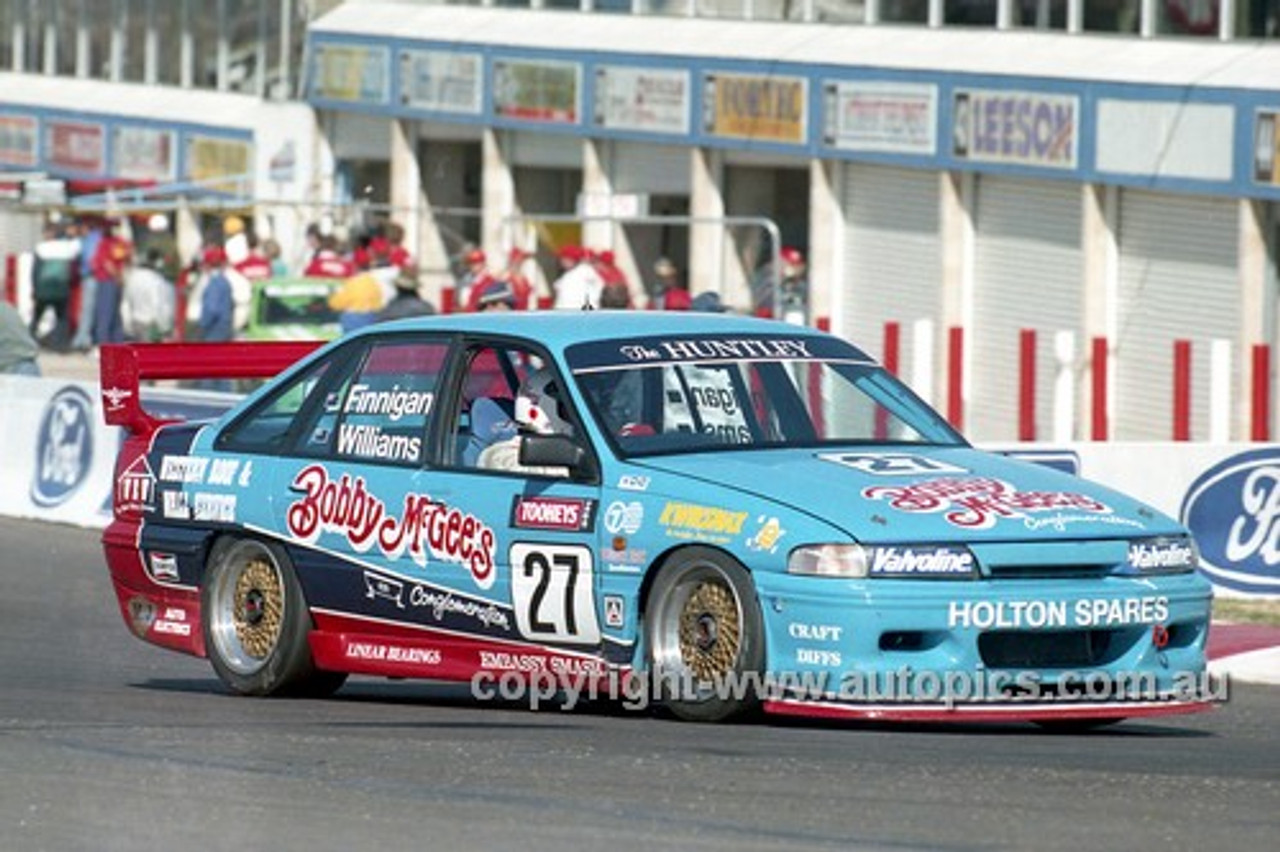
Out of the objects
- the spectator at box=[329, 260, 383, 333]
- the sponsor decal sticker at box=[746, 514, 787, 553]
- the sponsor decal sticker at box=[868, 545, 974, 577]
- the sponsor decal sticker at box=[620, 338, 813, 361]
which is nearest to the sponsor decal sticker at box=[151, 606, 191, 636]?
the sponsor decal sticker at box=[620, 338, 813, 361]

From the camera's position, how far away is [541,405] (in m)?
11.8

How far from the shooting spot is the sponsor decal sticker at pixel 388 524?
38.3 ft

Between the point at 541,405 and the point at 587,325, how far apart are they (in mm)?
470

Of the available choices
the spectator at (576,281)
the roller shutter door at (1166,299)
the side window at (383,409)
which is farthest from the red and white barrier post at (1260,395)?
the side window at (383,409)

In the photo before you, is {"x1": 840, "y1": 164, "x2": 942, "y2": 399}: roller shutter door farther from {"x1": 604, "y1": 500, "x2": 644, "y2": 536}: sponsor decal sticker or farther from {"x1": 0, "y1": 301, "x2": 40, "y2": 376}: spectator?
{"x1": 604, "y1": 500, "x2": 644, "y2": 536}: sponsor decal sticker

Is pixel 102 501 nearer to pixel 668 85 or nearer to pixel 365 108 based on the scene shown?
pixel 668 85

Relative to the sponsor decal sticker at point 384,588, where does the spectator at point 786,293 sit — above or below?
above

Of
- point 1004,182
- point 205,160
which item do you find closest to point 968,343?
point 1004,182

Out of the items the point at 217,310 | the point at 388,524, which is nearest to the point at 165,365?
the point at 388,524

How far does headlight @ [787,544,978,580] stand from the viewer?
10.5 metres

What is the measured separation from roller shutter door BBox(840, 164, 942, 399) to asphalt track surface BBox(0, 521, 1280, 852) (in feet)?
70.0

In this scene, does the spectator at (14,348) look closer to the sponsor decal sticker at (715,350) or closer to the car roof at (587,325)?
the car roof at (587,325)

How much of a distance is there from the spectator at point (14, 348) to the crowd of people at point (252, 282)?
0.26ft

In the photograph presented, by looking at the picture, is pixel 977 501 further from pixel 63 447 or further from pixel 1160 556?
pixel 63 447
